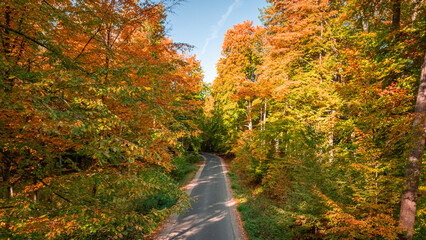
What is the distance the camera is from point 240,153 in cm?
1606

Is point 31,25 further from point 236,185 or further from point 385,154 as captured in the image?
point 236,185

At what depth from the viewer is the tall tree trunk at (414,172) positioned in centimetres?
451

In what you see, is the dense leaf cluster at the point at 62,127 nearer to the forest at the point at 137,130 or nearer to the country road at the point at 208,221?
the forest at the point at 137,130

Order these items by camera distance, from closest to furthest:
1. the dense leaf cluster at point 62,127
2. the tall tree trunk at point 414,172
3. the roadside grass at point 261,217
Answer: the dense leaf cluster at point 62,127
the tall tree trunk at point 414,172
the roadside grass at point 261,217

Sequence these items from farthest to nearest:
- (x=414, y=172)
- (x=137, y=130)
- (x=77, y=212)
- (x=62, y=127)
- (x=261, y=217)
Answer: (x=261, y=217)
(x=137, y=130)
(x=414, y=172)
(x=77, y=212)
(x=62, y=127)

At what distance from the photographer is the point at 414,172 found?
15.2 ft

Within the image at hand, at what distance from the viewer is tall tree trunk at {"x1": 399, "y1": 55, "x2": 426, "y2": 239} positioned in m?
4.51

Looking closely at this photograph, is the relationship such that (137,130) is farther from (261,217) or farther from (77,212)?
(261,217)

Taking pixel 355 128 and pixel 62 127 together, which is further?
pixel 355 128

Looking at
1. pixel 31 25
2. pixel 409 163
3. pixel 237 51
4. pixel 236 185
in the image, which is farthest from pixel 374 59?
pixel 237 51

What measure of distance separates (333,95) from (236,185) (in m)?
10.3

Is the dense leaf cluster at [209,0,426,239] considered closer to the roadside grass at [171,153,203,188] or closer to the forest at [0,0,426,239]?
the forest at [0,0,426,239]

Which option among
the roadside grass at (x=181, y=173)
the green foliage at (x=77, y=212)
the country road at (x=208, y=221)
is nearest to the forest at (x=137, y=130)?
the green foliage at (x=77, y=212)

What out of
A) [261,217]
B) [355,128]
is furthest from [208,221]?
[355,128]
